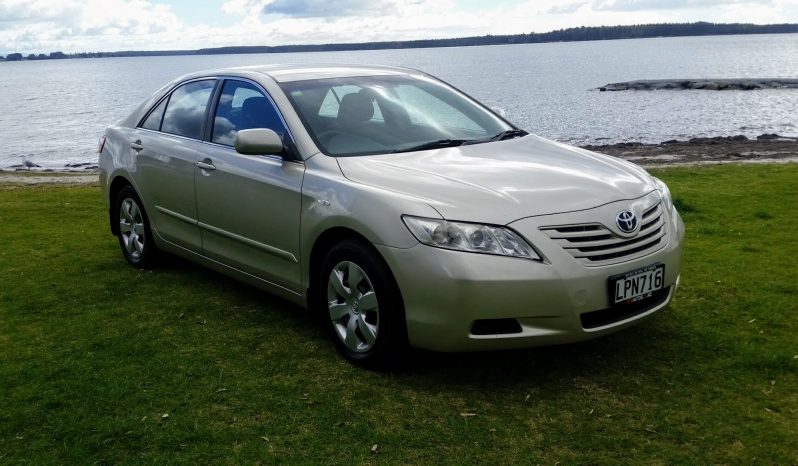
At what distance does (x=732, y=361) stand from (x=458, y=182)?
188cm

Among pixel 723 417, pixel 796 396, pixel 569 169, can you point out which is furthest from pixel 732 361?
pixel 569 169

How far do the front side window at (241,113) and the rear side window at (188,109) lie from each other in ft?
0.74

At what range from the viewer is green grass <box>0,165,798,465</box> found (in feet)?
12.0

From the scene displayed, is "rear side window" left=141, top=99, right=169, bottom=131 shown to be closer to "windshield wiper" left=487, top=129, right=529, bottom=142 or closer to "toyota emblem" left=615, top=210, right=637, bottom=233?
"windshield wiper" left=487, top=129, right=529, bottom=142

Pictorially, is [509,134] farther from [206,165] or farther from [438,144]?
[206,165]

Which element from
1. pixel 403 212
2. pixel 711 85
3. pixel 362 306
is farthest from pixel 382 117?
Answer: pixel 711 85

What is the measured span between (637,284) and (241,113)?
115 inches

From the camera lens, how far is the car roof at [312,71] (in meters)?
5.49

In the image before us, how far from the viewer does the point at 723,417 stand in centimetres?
384

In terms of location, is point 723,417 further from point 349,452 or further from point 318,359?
point 318,359

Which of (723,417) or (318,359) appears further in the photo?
(318,359)

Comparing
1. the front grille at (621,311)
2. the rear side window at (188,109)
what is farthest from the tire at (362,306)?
the rear side window at (188,109)

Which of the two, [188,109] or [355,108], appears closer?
[355,108]

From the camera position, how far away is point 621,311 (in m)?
4.28
